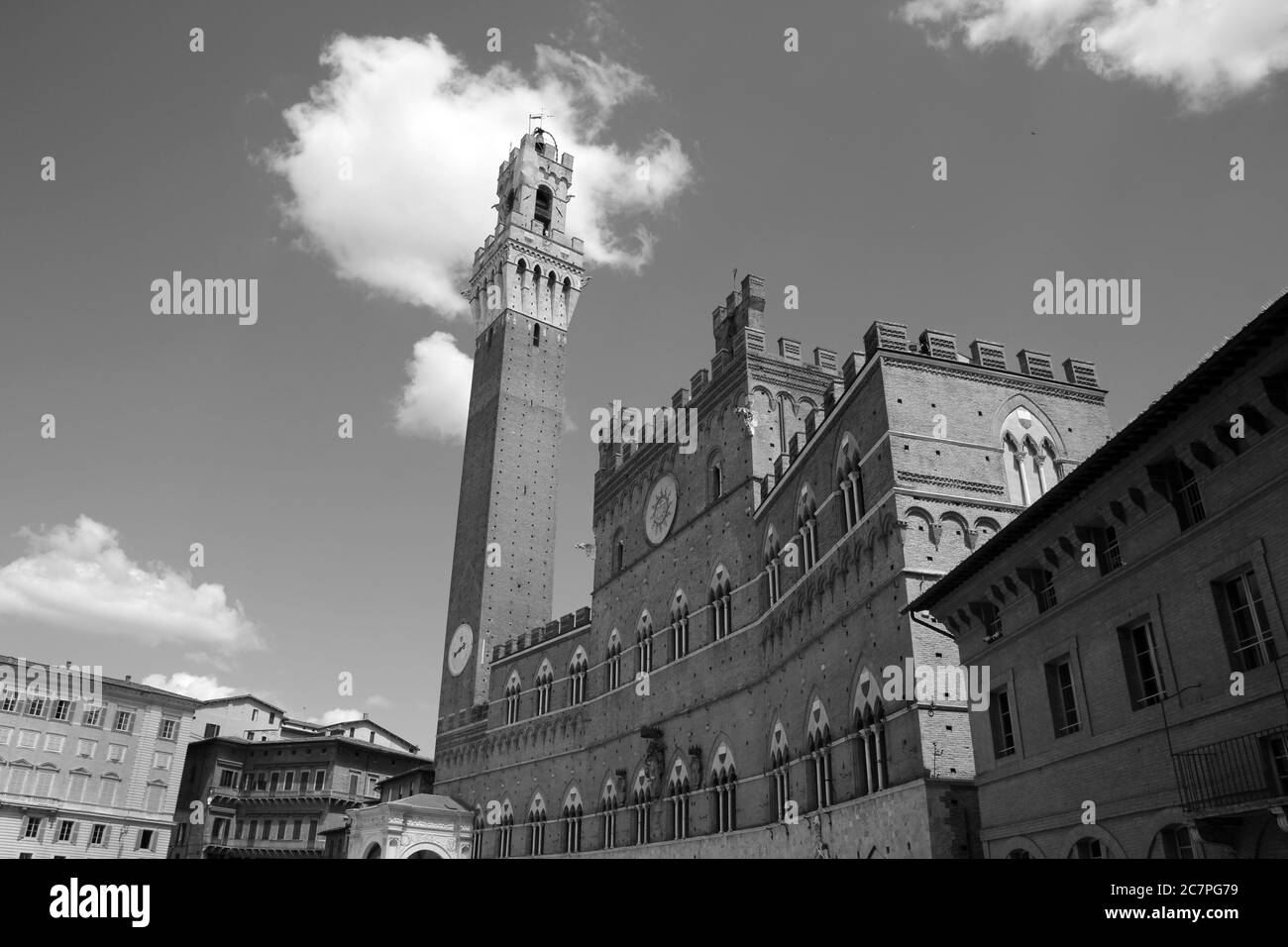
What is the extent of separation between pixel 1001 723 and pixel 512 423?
140 ft

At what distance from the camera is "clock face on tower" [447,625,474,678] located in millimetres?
50688

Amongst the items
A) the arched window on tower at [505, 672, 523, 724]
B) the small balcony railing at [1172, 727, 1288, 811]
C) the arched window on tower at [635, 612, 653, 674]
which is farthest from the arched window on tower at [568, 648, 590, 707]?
the small balcony railing at [1172, 727, 1288, 811]

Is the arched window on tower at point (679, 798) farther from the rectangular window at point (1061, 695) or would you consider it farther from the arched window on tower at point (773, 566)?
the rectangular window at point (1061, 695)

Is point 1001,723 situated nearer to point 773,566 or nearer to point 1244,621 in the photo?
point 1244,621

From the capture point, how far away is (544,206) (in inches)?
2623

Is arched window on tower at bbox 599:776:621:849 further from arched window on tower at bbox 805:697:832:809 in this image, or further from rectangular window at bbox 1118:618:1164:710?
rectangular window at bbox 1118:618:1164:710

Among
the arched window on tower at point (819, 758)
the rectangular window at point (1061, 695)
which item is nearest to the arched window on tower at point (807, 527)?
the arched window on tower at point (819, 758)

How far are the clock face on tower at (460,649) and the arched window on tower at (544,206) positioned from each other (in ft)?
95.6

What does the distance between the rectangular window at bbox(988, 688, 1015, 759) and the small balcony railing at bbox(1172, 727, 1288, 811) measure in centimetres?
445

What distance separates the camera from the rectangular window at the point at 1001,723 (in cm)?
1662
